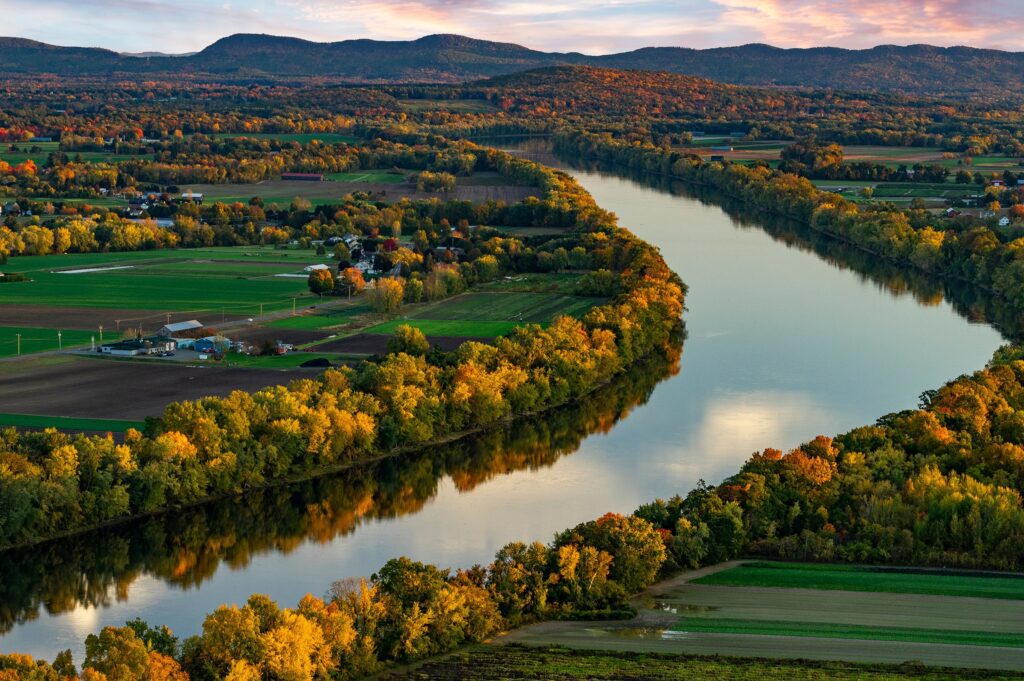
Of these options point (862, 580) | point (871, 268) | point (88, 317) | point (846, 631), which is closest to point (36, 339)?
point (88, 317)

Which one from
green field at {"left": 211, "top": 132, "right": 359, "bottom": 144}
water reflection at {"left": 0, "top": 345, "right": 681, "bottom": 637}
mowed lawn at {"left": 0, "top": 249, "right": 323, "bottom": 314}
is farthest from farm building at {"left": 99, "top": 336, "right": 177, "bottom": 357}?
green field at {"left": 211, "top": 132, "right": 359, "bottom": 144}

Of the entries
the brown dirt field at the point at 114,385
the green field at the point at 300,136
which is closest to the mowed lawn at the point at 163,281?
the brown dirt field at the point at 114,385

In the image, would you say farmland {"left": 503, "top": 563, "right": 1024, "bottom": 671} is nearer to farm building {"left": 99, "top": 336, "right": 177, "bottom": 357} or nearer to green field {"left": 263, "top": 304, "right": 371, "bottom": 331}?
farm building {"left": 99, "top": 336, "right": 177, "bottom": 357}

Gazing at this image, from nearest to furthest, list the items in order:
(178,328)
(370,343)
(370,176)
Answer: (370,343), (178,328), (370,176)

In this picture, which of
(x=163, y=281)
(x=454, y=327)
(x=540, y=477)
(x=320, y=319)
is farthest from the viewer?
(x=163, y=281)

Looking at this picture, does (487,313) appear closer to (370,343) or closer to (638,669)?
(370,343)

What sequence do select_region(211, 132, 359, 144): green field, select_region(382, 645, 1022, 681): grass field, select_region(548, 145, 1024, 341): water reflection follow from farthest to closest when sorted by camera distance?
select_region(211, 132, 359, 144): green field → select_region(548, 145, 1024, 341): water reflection → select_region(382, 645, 1022, 681): grass field

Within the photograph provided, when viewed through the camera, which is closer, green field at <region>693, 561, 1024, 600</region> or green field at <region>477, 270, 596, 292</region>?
green field at <region>693, 561, 1024, 600</region>
